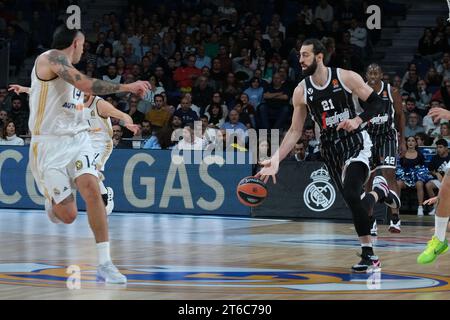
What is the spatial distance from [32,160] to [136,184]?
8487 millimetres

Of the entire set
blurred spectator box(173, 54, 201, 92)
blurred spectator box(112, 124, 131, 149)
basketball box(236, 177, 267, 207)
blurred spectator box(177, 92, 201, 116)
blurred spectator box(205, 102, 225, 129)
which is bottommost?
basketball box(236, 177, 267, 207)

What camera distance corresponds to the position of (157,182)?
1645 centimetres

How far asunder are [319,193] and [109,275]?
A: 8440mm

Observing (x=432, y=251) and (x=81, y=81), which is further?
(x=432, y=251)

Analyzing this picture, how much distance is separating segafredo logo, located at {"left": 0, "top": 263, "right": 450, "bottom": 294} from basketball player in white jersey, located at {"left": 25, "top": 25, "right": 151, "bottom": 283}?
380mm

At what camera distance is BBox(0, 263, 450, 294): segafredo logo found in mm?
7488

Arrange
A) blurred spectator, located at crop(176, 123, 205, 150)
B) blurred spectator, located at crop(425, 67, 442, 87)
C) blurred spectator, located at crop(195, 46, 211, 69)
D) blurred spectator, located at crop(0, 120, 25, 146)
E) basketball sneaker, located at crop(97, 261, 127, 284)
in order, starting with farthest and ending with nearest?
blurred spectator, located at crop(195, 46, 211, 69) < blurred spectator, located at crop(425, 67, 442, 87) < blurred spectator, located at crop(0, 120, 25, 146) < blurred spectator, located at crop(176, 123, 205, 150) < basketball sneaker, located at crop(97, 261, 127, 284)

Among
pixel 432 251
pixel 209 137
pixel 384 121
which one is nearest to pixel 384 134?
pixel 384 121

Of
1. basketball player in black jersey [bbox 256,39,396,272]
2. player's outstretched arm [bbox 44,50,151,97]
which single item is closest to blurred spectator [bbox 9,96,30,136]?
basketball player in black jersey [bbox 256,39,396,272]

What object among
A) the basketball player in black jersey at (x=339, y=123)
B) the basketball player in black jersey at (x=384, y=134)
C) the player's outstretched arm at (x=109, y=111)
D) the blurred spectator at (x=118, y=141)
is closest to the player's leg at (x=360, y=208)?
the basketball player in black jersey at (x=339, y=123)

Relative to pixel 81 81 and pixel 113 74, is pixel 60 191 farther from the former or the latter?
pixel 113 74

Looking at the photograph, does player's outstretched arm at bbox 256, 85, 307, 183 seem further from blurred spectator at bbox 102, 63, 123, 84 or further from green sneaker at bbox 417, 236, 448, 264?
blurred spectator at bbox 102, 63, 123, 84

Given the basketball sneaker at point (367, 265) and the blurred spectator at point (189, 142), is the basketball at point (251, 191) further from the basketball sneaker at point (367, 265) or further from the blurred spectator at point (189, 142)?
the blurred spectator at point (189, 142)

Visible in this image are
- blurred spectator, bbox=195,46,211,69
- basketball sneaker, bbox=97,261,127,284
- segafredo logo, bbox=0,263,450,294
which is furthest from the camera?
blurred spectator, bbox=195,46,211,69
